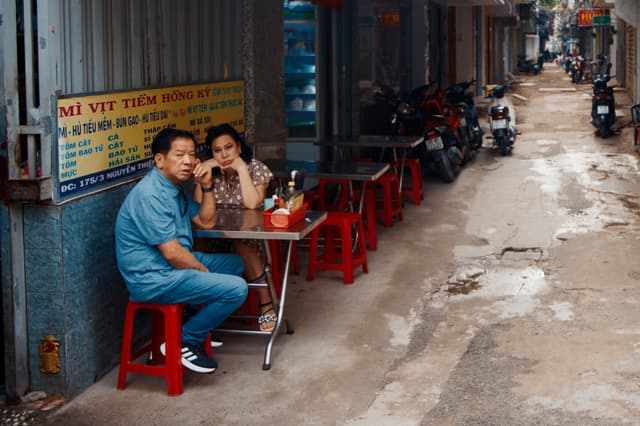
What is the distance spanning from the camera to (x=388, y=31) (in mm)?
14336

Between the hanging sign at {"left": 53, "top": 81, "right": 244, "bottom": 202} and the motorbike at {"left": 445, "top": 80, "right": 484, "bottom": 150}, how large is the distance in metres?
7.35

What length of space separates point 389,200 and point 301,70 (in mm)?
2257

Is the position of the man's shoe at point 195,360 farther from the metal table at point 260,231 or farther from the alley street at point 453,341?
the metal table at point 260,231

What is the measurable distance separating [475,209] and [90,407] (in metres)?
6.17

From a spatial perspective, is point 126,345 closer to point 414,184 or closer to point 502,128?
point 414,184

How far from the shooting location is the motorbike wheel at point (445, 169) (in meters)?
11.9

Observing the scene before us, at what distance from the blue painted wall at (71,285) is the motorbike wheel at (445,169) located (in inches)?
279

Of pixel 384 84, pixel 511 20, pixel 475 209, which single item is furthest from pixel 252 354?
pixel 511 20

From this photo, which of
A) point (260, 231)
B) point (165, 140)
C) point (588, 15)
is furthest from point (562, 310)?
point (588, 15)

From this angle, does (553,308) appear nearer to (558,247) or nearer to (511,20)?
(558,247)

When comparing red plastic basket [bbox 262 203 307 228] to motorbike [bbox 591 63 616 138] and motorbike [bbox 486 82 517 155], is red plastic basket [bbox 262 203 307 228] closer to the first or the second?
motorbike [bbox 486 82 517 155]

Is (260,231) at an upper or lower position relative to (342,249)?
upper

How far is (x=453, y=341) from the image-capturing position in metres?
5.91

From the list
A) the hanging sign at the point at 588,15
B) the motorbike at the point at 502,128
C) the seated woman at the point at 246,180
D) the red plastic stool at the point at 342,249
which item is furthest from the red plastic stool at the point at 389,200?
the hanging sign at the point at 588,15
